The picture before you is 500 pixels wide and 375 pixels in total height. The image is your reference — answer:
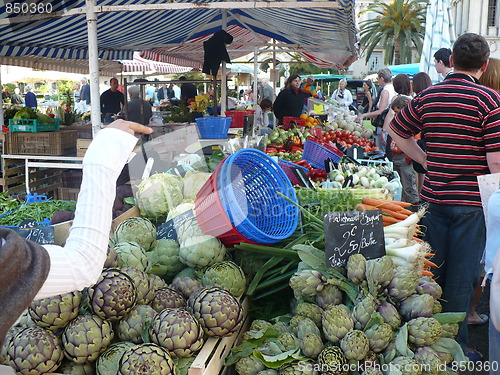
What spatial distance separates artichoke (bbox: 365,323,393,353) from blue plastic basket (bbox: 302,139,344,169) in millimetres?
Result: 2604

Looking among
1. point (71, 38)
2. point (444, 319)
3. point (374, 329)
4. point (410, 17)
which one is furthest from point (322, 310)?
point (410, 17)

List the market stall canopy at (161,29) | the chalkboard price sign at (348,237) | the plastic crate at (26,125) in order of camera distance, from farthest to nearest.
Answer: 1. the market stall canopy at (161,29)
2. the plastic crate at (26,125)
3. the chalkboard price sign at (348,237)

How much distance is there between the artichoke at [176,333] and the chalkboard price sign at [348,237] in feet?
1.94

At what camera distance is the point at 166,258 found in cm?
219

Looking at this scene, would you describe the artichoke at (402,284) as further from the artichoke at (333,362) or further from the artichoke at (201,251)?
the artichoke at (201,251)

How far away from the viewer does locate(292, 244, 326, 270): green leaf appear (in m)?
2.02

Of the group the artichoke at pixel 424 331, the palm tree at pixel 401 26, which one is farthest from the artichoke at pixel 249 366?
the palm tree at pixel 401 26

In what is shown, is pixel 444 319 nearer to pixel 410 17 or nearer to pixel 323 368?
pixel 323 368

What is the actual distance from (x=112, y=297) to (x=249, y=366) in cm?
52

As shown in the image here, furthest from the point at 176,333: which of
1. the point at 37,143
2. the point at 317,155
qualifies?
the point at 37,143

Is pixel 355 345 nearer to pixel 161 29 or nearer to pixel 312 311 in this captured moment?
pixel 312 311

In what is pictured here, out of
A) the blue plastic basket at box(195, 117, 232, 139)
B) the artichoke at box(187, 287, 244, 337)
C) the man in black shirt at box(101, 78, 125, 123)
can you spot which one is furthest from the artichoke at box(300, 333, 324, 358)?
the man in black shirt at box(101, 78, 125, 123)

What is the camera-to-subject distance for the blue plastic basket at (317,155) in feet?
14.0

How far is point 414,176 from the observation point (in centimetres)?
609
